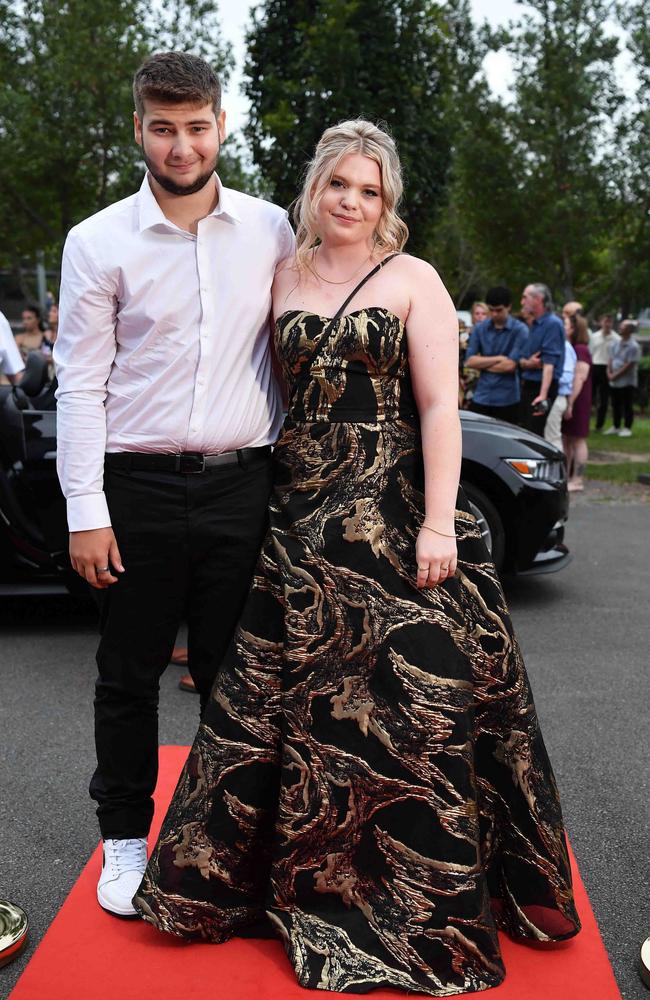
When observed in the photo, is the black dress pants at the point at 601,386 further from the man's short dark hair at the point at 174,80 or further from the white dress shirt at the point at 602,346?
the man's short dark hair at the point at 174,80

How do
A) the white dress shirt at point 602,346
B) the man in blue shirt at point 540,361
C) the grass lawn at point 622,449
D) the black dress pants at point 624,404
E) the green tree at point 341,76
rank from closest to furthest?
the man in blue shirt at point 540,361 → the green tree at point 341,76 → the grass lawn at point 622,449 → the black dress pants at point 624,404 → the white dress shirt at point 602,346

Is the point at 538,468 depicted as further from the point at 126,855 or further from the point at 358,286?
the point at 126,855

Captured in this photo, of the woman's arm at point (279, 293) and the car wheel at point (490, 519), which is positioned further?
the car wheel at point (490, 519)

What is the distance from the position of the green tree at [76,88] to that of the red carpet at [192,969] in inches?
588

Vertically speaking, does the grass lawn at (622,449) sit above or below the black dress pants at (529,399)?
below

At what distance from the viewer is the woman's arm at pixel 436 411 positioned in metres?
2.34

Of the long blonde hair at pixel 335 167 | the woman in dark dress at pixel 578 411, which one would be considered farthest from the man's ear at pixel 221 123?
the woman in dark dress at pixel 578 411

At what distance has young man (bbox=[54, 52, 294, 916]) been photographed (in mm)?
2371

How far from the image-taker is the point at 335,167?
7.86 feet

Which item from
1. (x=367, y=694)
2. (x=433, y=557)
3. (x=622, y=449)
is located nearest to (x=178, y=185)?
(x=433, y=557)

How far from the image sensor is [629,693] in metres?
4.39

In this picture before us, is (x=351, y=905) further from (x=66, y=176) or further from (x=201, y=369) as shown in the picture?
(x=66, y=176)

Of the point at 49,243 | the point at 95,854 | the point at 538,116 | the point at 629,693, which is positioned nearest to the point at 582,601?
the point at 629,693

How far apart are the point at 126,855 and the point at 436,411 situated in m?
1.48
